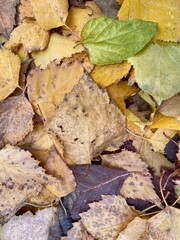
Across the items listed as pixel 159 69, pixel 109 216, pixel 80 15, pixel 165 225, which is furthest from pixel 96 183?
pixel 80 15

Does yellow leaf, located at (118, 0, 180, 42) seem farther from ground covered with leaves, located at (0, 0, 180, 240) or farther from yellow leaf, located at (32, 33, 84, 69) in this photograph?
yellow leaf, located at (32, 33, 84, 69)

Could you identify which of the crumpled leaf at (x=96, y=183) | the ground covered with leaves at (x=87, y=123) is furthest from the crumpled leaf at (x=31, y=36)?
the crumpled leaf at (x=96, y=183)

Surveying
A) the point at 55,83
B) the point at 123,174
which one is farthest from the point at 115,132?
the point at 55,83

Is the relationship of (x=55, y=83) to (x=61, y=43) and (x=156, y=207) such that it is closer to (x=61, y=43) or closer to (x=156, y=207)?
(x=61, y=43)

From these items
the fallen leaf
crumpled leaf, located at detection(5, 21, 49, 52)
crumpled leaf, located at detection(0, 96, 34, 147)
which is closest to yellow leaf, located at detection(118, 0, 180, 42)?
the fallen leaf

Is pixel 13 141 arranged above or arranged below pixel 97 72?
below

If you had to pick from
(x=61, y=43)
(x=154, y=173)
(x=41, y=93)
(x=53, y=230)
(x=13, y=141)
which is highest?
(x=61, y=43)

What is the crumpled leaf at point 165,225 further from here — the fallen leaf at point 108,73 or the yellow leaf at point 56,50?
the yellow leaf at point 56,50
